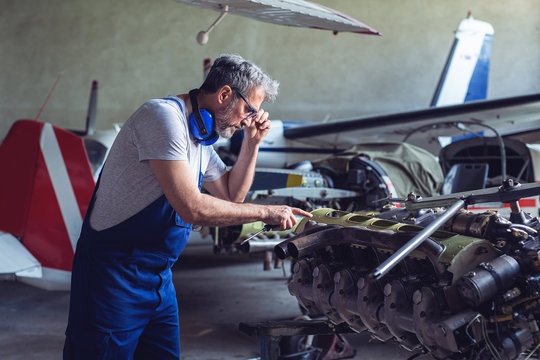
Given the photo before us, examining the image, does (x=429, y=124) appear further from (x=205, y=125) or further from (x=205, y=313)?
(x=205, y=125)

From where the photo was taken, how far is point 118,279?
72.0 inches

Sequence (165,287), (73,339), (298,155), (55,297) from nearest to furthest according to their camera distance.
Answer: (73,339) → (165,287) → (55,297) → (298,155)

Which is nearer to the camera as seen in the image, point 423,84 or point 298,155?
point 298,155

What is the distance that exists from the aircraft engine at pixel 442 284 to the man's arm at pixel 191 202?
27 centimetres

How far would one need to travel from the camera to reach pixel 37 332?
425 cm

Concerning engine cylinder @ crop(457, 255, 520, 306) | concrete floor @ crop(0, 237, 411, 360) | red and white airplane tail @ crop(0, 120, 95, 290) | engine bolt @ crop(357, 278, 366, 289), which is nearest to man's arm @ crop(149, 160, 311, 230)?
engine bolt @ crop(357, 278, 366, 289)

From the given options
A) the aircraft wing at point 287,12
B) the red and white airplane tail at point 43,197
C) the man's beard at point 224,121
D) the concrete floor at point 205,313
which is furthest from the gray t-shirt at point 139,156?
the aircraft wing at point 287,12

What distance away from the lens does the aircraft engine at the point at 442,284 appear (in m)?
Answer: 1.78

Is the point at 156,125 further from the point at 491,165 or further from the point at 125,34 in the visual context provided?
the point at 125,34

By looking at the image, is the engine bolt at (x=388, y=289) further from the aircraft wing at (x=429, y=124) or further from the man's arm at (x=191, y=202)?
the aircraft wing at (x=429, y=124)

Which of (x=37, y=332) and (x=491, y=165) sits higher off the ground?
(x=491, y=165)

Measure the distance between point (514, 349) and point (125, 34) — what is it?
1416 centimetres

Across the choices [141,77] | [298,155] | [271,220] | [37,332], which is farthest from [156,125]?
[141,77]

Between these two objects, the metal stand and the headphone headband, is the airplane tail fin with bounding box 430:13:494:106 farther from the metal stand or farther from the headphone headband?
the headphone headband
